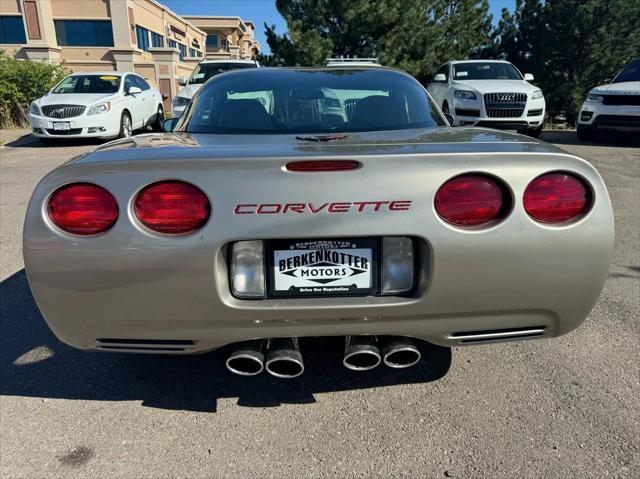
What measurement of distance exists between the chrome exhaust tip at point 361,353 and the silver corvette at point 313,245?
1 cm

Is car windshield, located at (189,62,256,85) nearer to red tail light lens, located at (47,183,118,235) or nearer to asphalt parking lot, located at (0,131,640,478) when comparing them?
asphalt parking lot, located at (0,131,640,478)

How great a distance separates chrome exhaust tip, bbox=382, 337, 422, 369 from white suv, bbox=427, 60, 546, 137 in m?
9.35

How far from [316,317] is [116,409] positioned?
1095mm

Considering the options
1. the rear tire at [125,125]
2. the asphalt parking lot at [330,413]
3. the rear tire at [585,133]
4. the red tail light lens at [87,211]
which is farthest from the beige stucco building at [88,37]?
the red tail light lens at [87,211]

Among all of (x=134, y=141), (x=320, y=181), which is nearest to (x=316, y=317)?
(x=320, y=181)

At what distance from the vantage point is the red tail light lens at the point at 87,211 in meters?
1.88

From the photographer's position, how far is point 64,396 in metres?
2.45

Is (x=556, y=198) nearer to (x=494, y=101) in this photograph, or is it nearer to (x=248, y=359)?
(x=248, y=359)

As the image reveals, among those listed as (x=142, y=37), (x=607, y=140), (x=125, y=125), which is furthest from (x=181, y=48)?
(x=607, y=140)

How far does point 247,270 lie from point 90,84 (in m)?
11.9

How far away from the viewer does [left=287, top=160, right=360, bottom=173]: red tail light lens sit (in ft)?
6.09

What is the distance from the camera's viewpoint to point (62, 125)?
10836mm

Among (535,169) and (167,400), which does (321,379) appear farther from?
(535,169)

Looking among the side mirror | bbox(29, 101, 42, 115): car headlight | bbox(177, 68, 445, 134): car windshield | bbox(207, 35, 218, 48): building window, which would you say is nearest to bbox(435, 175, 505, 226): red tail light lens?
bbox(177, 68, 445, 134): car windshield
